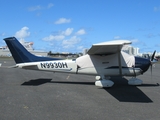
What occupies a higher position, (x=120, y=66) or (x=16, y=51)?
(x=16, y=51)

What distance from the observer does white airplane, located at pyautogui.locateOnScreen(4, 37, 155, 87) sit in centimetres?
994

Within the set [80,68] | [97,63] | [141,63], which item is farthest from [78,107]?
[141,63]

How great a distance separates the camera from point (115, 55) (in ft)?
32.8

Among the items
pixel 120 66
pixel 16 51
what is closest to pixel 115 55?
pixel 120 66

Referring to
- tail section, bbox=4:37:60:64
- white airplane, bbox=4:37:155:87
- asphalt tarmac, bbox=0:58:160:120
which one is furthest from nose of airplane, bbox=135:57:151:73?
tail section, bbox=4:37:60:64

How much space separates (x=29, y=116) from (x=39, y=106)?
3.30ft

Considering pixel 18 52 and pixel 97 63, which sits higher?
pixel 18 52

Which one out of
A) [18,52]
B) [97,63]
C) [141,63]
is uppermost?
[18,52]

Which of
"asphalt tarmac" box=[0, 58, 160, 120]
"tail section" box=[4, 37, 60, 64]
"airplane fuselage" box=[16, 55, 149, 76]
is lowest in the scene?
"asphalt tarmac" box=[0, 58, 160, 120]

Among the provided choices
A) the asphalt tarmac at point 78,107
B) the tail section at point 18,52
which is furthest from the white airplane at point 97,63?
the asphalt tarmac at point 78,107

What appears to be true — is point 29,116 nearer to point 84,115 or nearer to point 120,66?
point 84,115

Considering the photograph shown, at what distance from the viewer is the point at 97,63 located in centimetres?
1016

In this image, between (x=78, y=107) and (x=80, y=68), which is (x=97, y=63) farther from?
(x=78, y=107)

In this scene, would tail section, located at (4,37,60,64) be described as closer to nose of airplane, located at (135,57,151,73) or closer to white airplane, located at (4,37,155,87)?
white airplane, located at (4,37,155,87)
